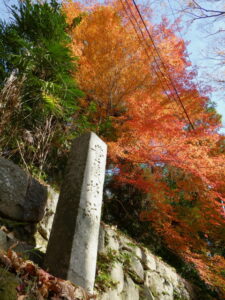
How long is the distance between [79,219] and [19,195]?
3.70 feet

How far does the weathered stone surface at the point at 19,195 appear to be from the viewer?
3.48 meters

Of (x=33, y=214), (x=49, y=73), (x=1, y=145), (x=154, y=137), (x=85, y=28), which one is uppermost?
(x=85, y=28)

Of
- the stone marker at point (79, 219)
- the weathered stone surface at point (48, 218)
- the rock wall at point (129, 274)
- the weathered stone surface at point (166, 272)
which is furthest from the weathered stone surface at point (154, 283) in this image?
the stone marker at point (79, 219)

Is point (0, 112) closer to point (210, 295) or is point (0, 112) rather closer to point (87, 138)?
point (87, 138)

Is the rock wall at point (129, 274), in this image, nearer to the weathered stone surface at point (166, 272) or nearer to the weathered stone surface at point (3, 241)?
the weathered stone surface at point (166, 272)

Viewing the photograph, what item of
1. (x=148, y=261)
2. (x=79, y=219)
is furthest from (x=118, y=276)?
(x=79, y=219)

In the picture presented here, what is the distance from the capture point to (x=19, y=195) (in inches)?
143

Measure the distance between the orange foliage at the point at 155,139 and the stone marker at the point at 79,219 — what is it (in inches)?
177

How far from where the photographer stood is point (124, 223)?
9211 mm

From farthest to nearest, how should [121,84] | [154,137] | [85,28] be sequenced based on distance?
[85,28], [121,84], [154,137]

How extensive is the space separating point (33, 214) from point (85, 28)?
34.5 ft

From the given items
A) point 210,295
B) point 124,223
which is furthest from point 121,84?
point 210,295

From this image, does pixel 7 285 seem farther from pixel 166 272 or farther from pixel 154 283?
pixel 166 272

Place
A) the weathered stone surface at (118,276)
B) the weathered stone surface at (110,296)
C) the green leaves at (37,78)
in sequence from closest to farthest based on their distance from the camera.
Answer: the weathered stone surface at (110,296) → the weathered stone surface at (118,276) → the green leaves at (37,78)
